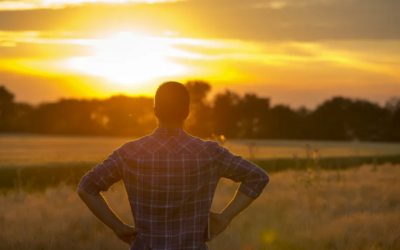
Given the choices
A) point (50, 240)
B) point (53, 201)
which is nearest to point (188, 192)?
point (50, 240)

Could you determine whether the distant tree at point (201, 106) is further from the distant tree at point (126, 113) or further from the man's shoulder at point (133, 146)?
the man's shoulder at point (133, 146)

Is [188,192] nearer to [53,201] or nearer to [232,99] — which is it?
[53,201]

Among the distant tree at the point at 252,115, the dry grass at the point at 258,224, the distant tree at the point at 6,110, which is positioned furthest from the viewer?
the distant tree at the point at 252,115

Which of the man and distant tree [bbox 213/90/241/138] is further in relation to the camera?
distant tree [bbox 213/90/241/138]

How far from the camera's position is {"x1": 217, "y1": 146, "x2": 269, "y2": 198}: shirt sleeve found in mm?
3064

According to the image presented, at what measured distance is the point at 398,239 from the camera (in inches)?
259

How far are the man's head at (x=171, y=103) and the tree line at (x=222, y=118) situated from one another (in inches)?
1442

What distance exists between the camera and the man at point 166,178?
A: 2.94 m

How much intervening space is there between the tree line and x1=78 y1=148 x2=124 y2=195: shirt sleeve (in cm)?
3657

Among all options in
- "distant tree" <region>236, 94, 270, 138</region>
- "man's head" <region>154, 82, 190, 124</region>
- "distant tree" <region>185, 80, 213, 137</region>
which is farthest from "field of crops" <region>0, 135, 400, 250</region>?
"distant tree" <region>236, 94, 270, 138</region>

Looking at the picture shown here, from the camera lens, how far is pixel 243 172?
3127 mm

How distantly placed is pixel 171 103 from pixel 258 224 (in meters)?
4.72

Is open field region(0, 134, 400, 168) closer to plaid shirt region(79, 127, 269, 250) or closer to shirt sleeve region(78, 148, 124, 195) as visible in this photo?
plaid shirt region(79, 127, 269, 250)

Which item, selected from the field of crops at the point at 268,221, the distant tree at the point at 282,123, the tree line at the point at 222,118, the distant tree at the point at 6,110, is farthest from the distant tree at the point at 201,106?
the field of crops at the point at 268,221
